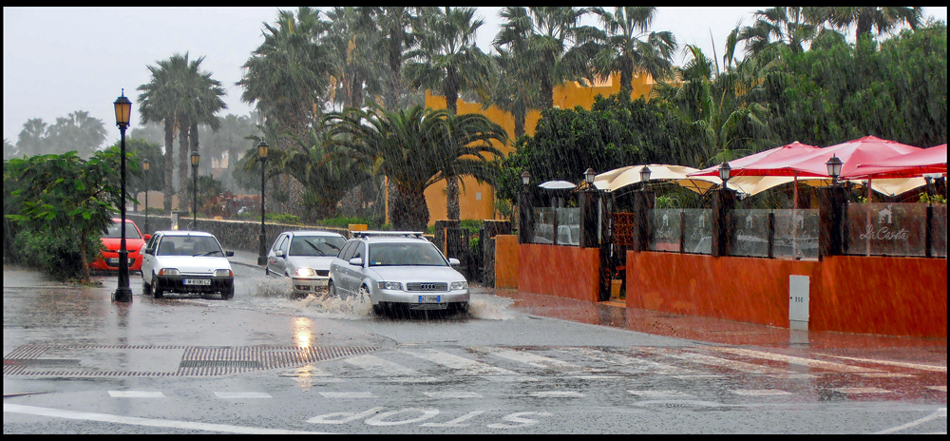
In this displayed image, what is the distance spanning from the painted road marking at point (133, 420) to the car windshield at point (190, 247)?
521 inches

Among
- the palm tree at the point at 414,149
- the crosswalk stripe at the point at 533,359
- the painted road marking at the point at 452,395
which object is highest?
the palm tree at the point at 414,149

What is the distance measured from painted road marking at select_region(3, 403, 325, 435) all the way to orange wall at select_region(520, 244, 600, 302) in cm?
1414

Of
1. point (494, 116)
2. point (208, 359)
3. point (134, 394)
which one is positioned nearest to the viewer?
point (134, 394)

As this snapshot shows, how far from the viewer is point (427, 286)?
16.7m

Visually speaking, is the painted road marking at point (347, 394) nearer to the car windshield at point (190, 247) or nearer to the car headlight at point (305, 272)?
the car headlight at point (305, 272)

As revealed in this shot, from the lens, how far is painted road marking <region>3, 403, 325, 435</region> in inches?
294

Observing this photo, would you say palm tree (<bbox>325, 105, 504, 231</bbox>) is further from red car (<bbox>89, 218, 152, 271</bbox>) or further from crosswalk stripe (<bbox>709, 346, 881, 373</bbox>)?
crosswalk stripe (<bbox>709, 346, 881, 373</bbox>)

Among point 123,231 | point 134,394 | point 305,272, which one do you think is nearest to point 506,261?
point 305,272

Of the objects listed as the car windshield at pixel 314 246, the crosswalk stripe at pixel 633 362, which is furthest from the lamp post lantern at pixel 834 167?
the car windshield at pixel 314 246

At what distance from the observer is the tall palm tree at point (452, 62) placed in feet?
143

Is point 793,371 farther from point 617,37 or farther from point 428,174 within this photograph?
point 617,37

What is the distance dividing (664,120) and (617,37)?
1220cm

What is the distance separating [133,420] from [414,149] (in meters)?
26.7

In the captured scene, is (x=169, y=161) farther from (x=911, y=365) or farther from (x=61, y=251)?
(x=911, y=365)
